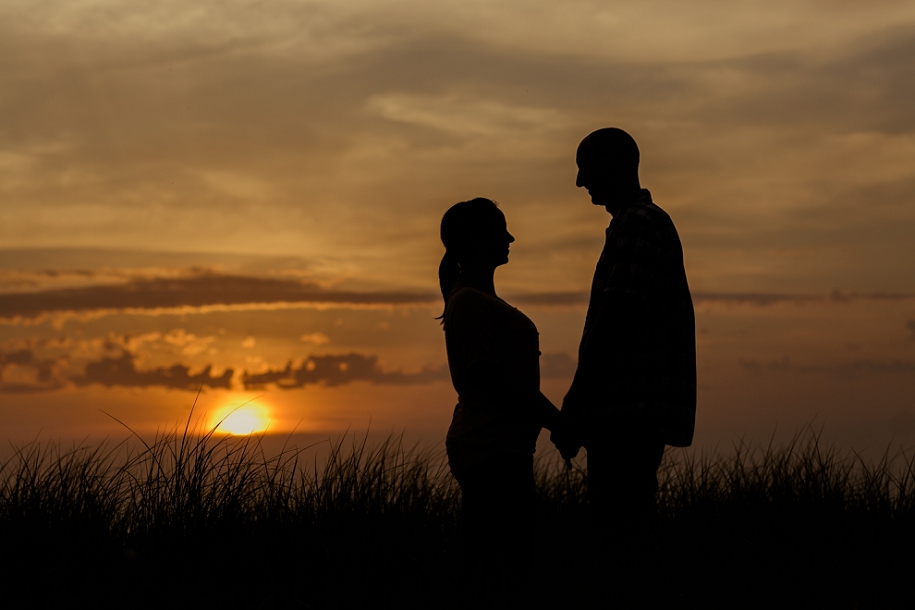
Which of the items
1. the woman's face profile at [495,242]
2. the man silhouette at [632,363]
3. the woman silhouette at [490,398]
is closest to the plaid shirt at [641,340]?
the man silhouette at [632,363]

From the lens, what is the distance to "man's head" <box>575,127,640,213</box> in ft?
13.6

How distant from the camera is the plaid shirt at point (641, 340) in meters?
3.91

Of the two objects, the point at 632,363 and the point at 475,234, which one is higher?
the point at 475,234

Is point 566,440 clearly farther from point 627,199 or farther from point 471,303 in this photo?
point 627,199

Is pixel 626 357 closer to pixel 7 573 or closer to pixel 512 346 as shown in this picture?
pixel 512 346

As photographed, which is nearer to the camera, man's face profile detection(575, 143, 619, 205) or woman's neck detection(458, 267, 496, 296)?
woman's neck detection(458, 267, 496, 296)

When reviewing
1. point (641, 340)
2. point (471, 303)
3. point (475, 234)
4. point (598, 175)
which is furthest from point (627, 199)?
point (471, 303)

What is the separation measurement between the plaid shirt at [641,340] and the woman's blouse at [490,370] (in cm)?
34

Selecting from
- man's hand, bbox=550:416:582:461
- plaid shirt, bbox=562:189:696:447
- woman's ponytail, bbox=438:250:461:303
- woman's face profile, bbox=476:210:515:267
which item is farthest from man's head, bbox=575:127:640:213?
man's hand, bbox=550:416:582:461

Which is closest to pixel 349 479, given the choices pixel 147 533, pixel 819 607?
pixel 147 533

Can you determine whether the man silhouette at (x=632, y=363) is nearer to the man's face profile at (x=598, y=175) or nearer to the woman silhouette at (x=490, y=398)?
the man's face profile at (x=598, y=175)

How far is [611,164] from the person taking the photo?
414 cm

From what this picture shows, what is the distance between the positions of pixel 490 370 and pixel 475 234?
1.81ft

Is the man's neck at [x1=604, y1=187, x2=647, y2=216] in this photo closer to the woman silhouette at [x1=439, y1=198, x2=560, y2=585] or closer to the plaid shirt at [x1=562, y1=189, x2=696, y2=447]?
the plaid shirt at [x1=562, y1=189, x2=696, y2=447]
